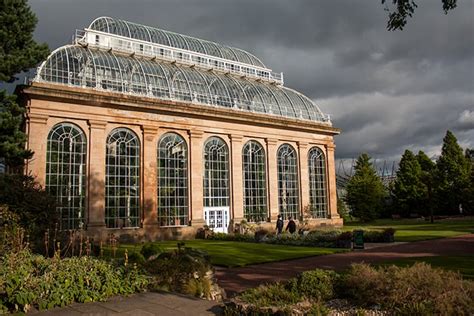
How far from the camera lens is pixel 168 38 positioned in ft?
131

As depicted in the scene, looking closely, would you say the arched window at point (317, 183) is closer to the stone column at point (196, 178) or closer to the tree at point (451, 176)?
the stone column at point (196, 178)

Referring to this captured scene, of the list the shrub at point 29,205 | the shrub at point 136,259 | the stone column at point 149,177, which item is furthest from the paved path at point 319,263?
the stone column at point 149,177

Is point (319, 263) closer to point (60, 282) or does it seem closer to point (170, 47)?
point (60, 282)

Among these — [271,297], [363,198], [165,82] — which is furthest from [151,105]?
[363,198]

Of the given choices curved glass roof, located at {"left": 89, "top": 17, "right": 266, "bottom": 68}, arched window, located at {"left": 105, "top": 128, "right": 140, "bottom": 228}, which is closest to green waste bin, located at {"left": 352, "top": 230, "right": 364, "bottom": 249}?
arched window, located at {"left": 105, "top": 128, "right": 140, "bottom": 228}

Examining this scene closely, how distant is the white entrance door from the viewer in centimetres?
3497

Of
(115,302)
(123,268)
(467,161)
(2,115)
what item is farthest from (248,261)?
(467,161)

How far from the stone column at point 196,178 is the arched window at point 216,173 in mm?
1034

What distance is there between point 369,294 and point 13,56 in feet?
71.2

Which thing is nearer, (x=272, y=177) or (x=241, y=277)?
(x=241, y=277)

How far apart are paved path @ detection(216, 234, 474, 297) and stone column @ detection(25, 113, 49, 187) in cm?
1690

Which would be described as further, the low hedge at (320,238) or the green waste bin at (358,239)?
the low hedge at (320,238)

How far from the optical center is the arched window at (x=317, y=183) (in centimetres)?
4241

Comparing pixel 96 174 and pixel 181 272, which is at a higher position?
pixel 96 174
